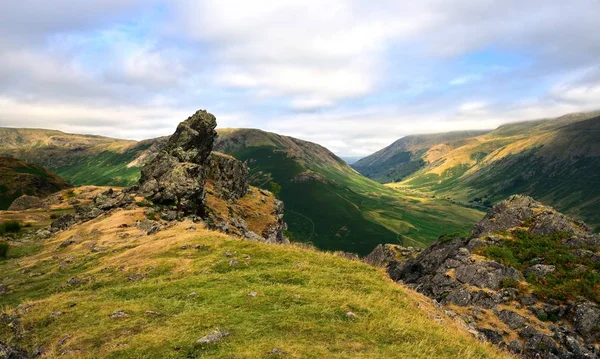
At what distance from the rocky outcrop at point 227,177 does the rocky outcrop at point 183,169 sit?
11106 millimetres

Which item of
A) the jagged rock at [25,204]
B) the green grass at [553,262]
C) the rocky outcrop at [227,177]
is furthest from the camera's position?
the rocky outcrop at [227,177]

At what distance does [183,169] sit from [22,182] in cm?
12847

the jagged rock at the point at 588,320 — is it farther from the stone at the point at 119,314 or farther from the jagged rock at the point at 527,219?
the stone at the point at 119,314

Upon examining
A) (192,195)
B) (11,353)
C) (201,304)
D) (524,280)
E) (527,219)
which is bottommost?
(524,280)

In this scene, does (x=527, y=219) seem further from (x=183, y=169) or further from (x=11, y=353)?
(x=11, y=353)

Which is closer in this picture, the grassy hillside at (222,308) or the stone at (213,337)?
the stone at (213,337)

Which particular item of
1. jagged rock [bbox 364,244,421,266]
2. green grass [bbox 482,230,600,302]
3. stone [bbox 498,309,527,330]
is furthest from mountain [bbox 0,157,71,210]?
green grass [bbox 482,230,600,302]

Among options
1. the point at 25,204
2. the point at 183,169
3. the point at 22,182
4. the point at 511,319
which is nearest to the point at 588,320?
the point at 511,319

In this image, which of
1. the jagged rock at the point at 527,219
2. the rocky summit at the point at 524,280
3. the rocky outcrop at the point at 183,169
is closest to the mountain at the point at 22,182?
the rocky outcrop at the point at 183,169

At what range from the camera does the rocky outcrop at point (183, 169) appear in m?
65.8

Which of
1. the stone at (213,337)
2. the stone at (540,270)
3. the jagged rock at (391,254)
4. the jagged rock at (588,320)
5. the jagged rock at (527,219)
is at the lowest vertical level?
the jagged rock at (391,254)

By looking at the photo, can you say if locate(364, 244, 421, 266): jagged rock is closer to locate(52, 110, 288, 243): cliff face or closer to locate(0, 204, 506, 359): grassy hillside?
locate(52, 110, 288, 243): cliff face

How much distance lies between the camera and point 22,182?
153625 mm

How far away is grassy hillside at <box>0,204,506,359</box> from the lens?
16500mm
